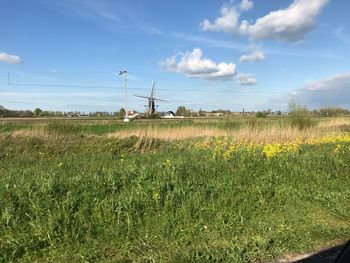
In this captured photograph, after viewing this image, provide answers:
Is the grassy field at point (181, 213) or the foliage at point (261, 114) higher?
the foliage at point (261, 114)

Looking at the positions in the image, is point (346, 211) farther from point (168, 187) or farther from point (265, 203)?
point (168, 187)

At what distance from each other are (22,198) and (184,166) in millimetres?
3848

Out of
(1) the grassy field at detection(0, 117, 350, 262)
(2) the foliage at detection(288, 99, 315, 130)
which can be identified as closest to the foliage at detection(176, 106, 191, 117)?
(2) the foliage at detection(288, 99, 315, 130)

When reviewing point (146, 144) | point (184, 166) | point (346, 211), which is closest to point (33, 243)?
point (184, 166)

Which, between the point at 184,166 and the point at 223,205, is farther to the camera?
the point at 184,166

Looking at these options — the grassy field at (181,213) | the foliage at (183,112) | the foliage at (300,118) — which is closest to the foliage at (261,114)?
the foliage at (300,118)

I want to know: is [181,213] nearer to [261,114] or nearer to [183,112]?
[261,114]

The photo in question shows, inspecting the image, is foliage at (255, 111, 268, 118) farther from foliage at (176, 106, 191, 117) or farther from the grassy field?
the grassy field

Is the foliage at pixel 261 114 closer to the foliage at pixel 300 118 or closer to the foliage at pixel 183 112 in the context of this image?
the foliage at pixel 300 118

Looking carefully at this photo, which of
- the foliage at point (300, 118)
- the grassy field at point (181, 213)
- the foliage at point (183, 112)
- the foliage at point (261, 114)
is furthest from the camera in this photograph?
the foliage at point (183, 112)

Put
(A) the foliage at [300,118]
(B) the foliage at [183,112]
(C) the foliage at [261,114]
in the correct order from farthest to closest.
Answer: (B) the foliage at [183,112] → (C) the foliage at [261,114] → (A) the foliage at [300,118]

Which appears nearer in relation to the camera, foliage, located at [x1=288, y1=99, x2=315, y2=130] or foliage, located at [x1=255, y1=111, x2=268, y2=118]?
foliage, located at [x1=288, y1=99, x2=315, y2=130]

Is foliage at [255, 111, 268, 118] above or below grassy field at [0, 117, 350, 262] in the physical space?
above

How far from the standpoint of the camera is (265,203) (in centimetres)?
773
